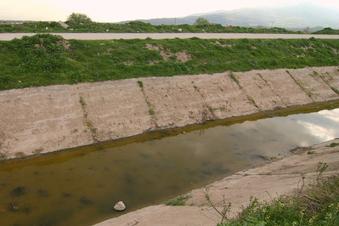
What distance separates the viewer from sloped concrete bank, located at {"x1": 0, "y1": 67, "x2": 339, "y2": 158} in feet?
79.6

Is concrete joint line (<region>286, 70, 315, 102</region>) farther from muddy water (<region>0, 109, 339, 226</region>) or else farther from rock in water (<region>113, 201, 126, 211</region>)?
rock in water (<region>113, 201, 126, 211</region>)

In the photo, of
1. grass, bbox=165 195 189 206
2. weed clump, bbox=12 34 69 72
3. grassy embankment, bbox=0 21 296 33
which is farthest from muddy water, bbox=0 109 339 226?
grassy embankment, bbox=0 21 296 33

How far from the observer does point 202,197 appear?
59.6 ft

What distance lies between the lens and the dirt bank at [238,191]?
15.4 m

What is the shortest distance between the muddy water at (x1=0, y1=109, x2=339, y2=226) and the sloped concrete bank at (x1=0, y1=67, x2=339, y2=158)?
1.33 meters

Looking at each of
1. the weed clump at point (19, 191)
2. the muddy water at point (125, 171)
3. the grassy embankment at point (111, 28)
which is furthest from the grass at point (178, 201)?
the grassy embankment at point (111, 28)

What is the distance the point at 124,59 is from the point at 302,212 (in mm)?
24275

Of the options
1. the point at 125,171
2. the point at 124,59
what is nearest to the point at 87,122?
the point at 125,171

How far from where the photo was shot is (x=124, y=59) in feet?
108

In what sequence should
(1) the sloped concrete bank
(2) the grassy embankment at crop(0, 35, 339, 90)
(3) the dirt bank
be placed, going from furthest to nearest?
(2) the grassy embankment at crop(0, 35, 339, 90), (1) the sloped concrete bank, (3) the dirt bank

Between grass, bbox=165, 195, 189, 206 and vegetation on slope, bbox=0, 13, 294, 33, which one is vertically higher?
vegetation on slope, bbox=0, 13, 294, 33

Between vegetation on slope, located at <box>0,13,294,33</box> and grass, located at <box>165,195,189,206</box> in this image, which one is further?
vegetation on slope, located at <box>0,13,294,33</box>

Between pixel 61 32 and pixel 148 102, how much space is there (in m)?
12.8

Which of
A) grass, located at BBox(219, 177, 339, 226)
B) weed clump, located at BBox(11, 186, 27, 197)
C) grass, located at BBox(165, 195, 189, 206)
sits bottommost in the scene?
grass, located at BBox(165, 195, 189, 206)
